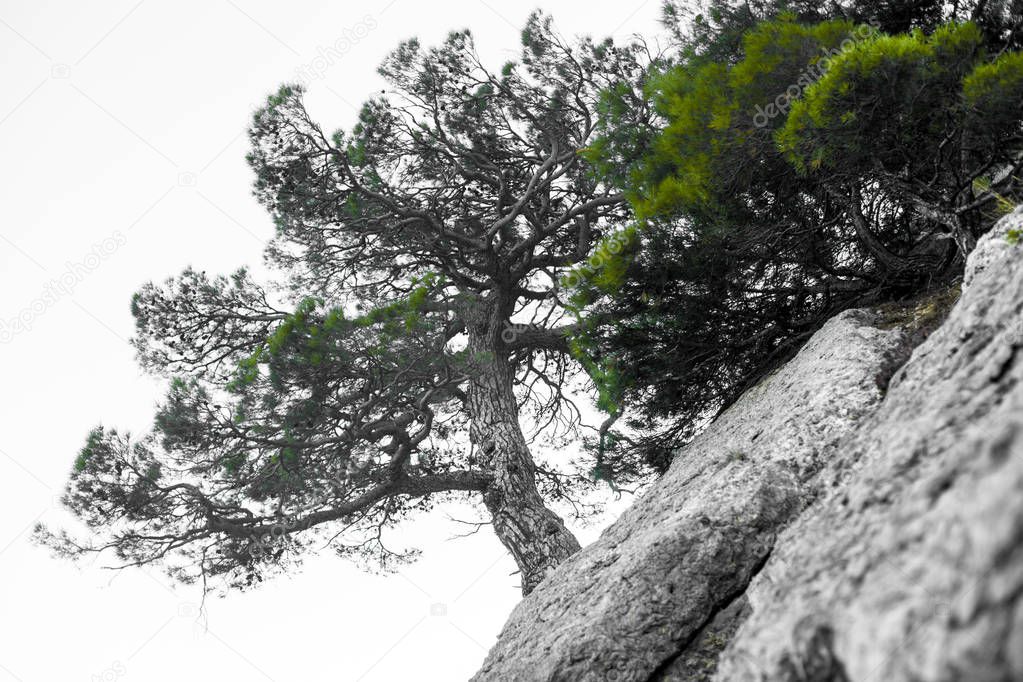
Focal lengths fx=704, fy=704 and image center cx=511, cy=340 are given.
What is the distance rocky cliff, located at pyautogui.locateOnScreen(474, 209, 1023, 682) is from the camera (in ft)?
4.00

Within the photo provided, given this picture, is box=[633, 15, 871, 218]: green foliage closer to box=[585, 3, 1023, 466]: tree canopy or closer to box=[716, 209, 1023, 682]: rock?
box=[585, 3, 1023, 466]: tree canopy

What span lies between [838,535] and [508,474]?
18.0 ft

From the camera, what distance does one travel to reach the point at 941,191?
4012 mm

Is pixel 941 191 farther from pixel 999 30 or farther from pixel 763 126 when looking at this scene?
pixel 999 30

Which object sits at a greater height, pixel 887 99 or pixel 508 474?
pixel 508 474

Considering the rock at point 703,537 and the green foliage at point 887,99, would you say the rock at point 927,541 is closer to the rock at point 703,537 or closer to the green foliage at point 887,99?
the rock at point 703,537

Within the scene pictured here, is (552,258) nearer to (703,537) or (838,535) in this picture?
(703,537)

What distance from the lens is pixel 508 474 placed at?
7.36m

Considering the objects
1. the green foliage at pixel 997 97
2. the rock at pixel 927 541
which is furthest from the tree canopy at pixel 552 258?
the rock at pixel 927 541

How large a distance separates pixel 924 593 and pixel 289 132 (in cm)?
771

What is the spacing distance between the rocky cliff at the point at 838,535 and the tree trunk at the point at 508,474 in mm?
1659

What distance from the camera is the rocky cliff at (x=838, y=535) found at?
1221 mm

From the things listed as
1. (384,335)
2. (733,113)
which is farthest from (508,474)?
(733,113)

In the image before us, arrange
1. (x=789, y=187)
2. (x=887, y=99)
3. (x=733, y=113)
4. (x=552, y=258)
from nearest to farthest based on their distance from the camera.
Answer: (x=887, y=99), (x=733, y=113), (x=789, y=187), (x=552, y=258)
